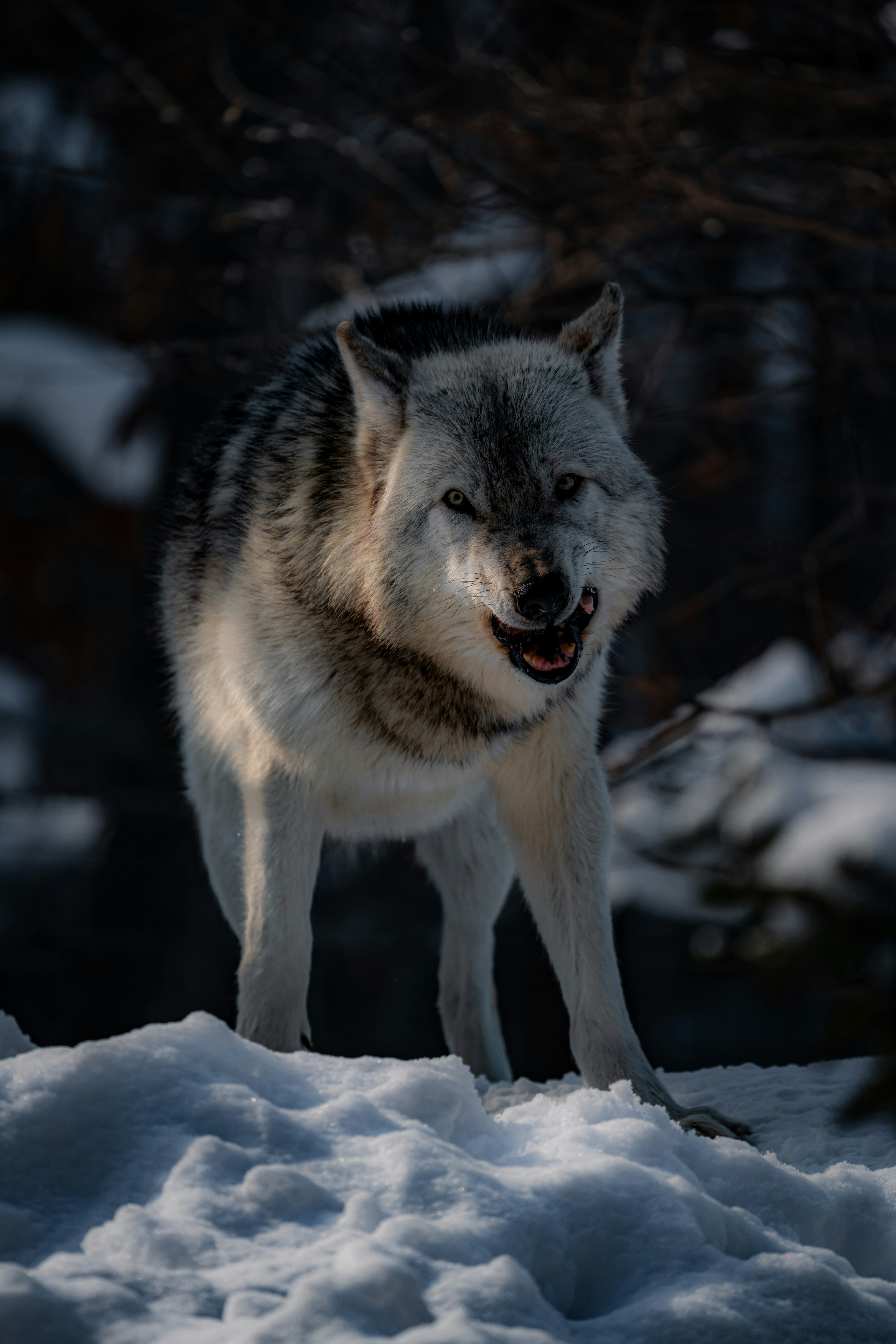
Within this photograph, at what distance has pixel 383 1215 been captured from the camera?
1947 mm

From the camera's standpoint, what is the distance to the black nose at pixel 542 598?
2850mm

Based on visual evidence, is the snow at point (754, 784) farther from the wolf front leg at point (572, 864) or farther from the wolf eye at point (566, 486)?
the wolf eye at point (566, 486)

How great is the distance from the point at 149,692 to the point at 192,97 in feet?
15.6

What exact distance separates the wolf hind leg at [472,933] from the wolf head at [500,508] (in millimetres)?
1100

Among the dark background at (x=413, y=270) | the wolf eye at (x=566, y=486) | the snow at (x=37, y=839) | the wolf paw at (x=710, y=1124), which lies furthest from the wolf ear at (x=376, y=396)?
the snow at (x=37, y=839)

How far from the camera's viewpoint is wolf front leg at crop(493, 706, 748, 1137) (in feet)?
10.8

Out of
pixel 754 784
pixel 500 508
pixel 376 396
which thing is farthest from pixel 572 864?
pixel 754 784

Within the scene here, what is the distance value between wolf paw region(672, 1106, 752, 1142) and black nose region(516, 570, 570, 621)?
48.3 inches

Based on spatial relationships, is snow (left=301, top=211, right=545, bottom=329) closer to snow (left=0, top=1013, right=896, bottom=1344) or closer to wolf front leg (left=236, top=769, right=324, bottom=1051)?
wolf front leg (left=236, top=769, right=324, bottom=1051)

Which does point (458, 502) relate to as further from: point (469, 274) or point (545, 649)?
point (469, 274)

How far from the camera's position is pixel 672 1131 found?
2.33 m

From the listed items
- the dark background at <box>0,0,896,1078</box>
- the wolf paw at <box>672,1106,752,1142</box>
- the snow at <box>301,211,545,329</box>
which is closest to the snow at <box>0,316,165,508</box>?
Answer: the dark background at <box>0,0,896,1078</box>

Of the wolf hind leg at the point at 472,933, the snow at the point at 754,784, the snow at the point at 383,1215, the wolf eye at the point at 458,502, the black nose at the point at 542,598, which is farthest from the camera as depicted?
the snow at the point at 754,784

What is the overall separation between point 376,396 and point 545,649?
833mm
